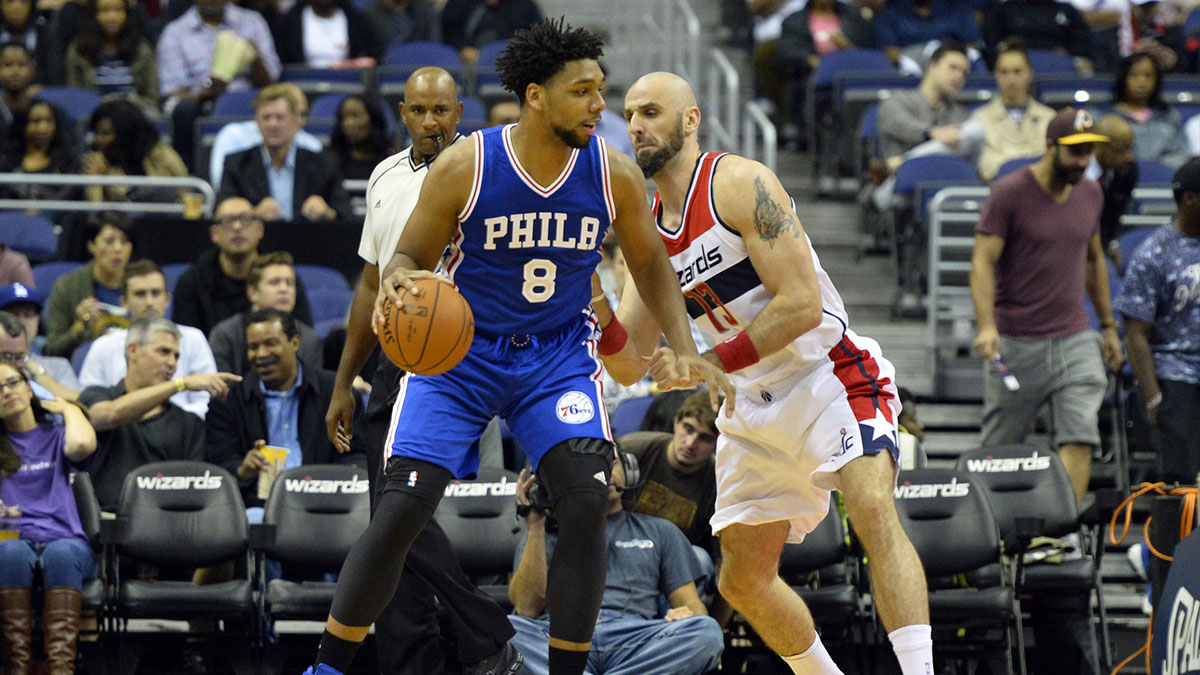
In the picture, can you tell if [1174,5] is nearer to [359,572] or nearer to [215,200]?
[215,200]

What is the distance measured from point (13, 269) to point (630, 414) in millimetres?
3996

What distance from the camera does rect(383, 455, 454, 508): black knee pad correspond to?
490 centimetres

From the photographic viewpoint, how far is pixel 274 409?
8.47 meters

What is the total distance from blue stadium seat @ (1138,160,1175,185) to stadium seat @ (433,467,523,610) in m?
5.97

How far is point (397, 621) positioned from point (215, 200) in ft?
16.9

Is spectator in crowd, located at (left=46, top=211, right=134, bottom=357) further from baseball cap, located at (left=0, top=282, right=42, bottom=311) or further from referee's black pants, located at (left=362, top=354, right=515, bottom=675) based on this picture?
referee's black pants, located at (left=362, top=354, right=515, bottom=675)

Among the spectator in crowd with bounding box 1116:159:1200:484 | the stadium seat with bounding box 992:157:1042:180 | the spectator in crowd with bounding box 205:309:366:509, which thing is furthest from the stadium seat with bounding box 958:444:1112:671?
the spectator in crowd with bounding box 205:309:366:509

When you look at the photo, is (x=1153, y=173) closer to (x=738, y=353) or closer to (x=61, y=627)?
(x=738, y=353)

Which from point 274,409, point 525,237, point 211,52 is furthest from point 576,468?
point 211,52

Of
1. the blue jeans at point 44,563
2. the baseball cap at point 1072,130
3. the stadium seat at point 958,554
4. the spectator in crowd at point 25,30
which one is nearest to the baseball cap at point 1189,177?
the baseball cap at point 1072,130

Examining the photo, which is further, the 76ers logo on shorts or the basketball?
the 76ers logo on shorts

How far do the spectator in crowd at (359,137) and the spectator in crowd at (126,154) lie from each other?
1.17 meters

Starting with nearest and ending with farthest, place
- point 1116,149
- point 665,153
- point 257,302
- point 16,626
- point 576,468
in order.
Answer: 1. point 576,468
2. point 665,153
3. point 16,626
4. point 257,302
5. point 1116,149

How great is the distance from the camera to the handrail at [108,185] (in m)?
10.4
